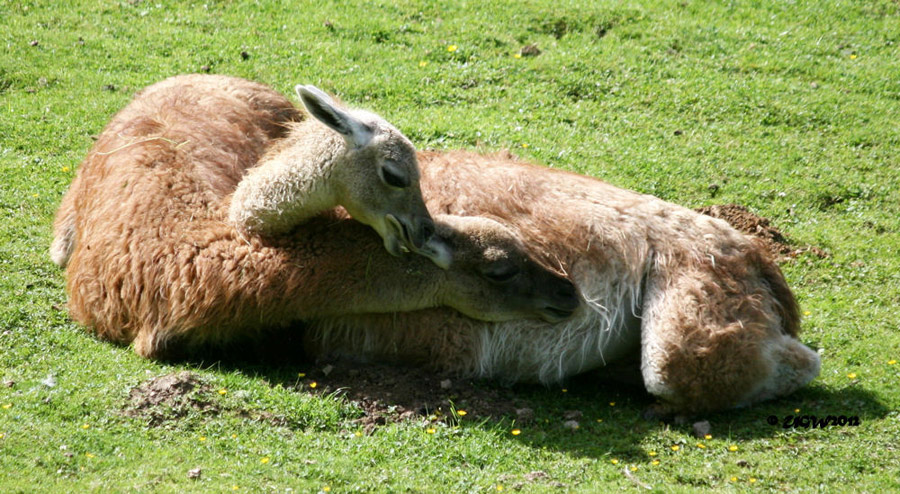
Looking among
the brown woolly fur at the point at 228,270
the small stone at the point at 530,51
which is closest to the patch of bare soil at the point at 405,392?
the brown woolly fur at the point at 228,270

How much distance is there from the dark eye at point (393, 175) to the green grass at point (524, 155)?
1378 millimetres

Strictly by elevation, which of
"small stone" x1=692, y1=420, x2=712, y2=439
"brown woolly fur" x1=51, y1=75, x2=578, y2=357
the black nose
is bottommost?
"small stone" x1=692, y1=420, x2=712, y2=439

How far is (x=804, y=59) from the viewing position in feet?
39.9

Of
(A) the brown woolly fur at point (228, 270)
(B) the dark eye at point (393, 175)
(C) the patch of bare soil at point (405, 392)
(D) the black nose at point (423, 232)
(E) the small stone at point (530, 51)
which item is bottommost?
(C) the patch of bare soil at point (405, 392)

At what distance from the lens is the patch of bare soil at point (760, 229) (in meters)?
8.42

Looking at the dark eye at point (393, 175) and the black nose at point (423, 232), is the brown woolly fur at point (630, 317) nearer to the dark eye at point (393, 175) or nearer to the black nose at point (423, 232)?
the black nose at point (423, 232)

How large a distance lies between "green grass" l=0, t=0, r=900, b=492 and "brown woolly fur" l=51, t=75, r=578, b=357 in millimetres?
304

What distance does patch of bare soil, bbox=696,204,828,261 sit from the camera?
8422mm

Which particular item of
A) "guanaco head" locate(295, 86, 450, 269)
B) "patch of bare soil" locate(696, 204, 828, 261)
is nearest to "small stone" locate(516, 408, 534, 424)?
"guanaco head" locate(295, 86, 450, 269)

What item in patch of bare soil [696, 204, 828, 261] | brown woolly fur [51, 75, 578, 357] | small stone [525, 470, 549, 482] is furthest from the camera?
patch of bare soil [696, 204, 828, 261]

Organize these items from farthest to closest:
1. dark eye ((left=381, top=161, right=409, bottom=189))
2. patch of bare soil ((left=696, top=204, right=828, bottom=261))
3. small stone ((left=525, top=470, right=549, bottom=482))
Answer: patch of bare soil ((left=696, top=204, right=828, bottom=261)) → dark eye ((left=381, top=161, right=409, bottom=189)) → small stone ((left=525, top=470, right=549, bottom=482))

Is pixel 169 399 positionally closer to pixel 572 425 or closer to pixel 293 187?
pixel 293 187

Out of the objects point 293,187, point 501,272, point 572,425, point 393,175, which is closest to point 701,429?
point 572,425

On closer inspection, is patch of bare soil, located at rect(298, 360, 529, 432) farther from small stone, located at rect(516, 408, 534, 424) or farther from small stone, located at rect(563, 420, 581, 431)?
small stone, located at rect(563, 420, 581, 431)
